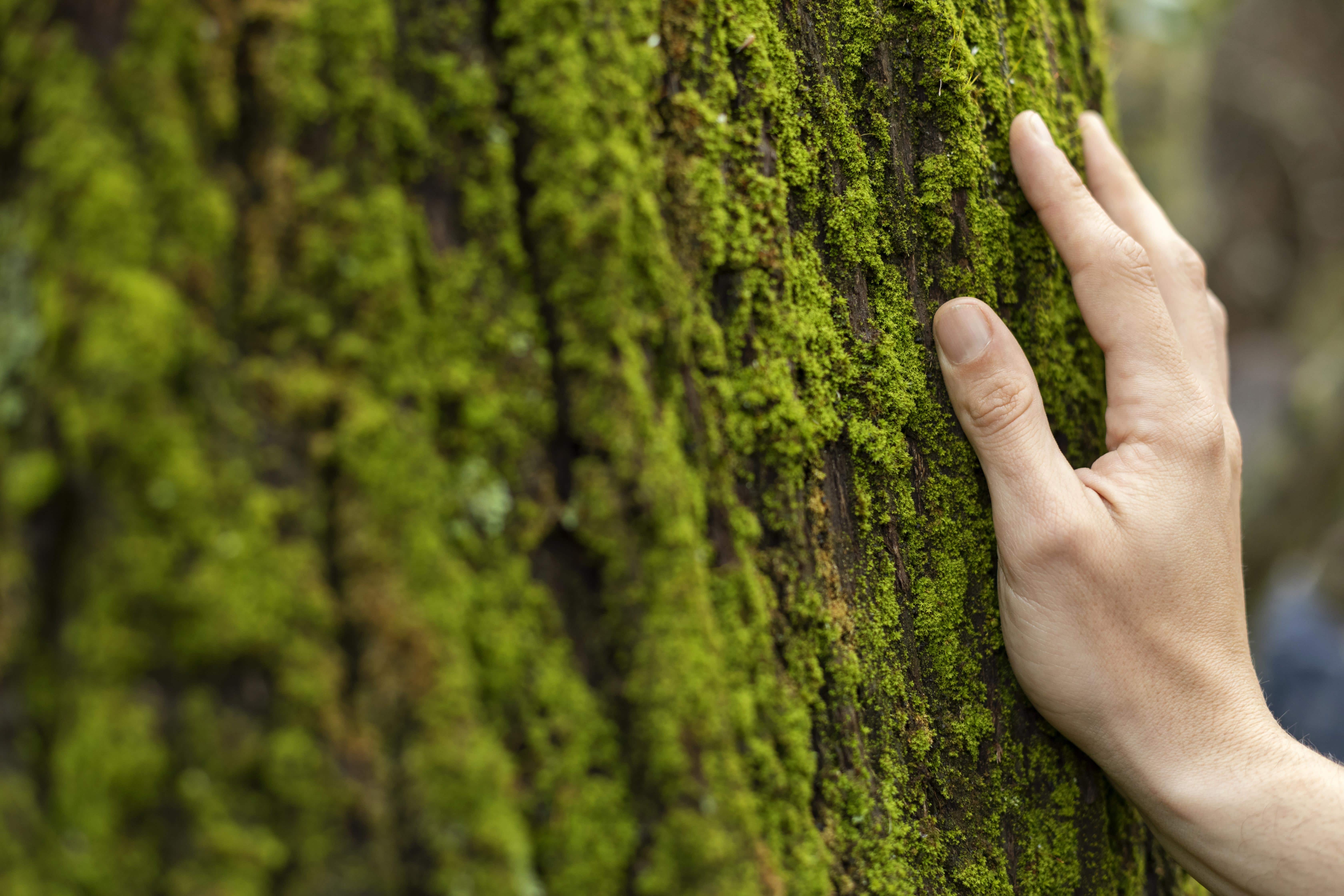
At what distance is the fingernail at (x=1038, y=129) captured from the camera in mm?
1583

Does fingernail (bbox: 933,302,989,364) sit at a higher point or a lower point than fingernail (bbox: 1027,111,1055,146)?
lower

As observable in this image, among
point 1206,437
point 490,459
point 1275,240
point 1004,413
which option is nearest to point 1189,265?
point 1206,437

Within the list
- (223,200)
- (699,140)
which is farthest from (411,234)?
(699,140)

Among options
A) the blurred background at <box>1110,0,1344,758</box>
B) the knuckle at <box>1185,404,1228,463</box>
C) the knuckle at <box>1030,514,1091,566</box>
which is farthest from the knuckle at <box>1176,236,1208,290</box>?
the knuckle at <box>1030,514,1091,566</box>

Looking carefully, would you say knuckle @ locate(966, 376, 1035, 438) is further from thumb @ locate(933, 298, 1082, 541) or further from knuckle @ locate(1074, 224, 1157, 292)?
knuckle @ locate(1074, 224, 1157, 292)

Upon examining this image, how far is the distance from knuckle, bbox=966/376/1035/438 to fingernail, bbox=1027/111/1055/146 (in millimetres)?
539

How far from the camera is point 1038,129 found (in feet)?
5.20

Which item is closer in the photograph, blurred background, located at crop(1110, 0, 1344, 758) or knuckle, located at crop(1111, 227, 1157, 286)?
knuckle, located at crop(1111, 227, 1157, 286)

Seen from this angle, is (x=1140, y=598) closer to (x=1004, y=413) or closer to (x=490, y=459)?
(x=1004, y=413)

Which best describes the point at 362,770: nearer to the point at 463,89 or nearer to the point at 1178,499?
the point at 463,89

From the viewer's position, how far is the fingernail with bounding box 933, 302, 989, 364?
1.46 meters

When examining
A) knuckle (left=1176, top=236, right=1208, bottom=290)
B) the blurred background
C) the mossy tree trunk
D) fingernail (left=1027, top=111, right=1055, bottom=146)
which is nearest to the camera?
the mossy tree trunk

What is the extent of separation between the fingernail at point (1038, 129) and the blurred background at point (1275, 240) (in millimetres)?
1016

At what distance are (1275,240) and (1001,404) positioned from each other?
1476 centimetres
